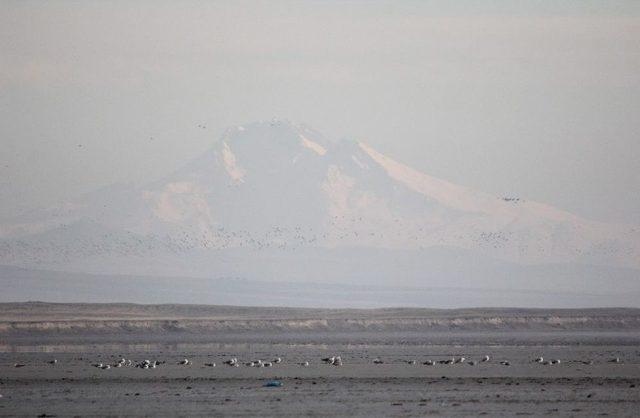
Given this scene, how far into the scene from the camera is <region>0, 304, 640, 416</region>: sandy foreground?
44719 millimetres

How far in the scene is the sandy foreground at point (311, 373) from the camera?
4472 centimetres

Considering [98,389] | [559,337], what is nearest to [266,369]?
[98,389]

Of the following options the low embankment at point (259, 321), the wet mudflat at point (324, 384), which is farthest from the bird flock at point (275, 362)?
the low embankment at point (259, 321)

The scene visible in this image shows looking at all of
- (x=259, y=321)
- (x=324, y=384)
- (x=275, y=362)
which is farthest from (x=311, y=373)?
(x=259, y=321)

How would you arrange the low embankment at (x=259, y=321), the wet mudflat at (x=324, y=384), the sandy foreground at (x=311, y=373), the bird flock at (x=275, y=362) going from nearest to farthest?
the wet mudflat at (x=324, y=384), the sandy foreground at (x=311, y=373), the bird flock at (x=275, y=362), the low embankment at (x=259, y=321)

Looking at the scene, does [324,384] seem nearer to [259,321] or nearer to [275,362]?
[275,362]

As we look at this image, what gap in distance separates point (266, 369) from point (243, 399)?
1101 cm

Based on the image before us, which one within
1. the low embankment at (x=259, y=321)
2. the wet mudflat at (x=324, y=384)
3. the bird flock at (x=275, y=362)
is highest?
the low embankment at (x=259, y=321)

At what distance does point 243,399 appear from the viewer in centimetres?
4650

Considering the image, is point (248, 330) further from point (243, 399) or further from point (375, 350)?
point (243, 399)

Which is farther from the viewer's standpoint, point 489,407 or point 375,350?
point 375,350

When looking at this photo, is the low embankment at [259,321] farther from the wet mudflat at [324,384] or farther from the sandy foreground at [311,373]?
the wet mudflat at [324,384]

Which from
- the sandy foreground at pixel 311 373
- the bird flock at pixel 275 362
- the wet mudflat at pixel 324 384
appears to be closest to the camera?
the wet mudflat at pixel 324 384

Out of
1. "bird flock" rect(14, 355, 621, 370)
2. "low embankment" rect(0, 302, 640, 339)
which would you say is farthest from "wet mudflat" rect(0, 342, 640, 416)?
"low embankment" rect(0, 302, 640, 339)
